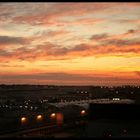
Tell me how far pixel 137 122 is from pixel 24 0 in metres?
22.4

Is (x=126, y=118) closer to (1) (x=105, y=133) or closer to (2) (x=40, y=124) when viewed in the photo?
(1) (x=105, y=133)

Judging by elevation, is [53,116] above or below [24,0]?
below

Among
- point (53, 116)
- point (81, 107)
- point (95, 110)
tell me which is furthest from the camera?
point (81, 107)

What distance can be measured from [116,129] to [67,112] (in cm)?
1610

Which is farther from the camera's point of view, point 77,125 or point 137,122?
point 77,125

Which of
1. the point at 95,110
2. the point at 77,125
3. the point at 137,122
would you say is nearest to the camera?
the point at 137,122

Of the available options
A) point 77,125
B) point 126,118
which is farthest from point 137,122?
point 77,125

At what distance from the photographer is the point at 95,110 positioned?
2634 centimetres

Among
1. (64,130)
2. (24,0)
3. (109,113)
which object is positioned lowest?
(64,130)

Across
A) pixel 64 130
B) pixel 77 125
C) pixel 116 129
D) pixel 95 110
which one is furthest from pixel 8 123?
pixel 116 129

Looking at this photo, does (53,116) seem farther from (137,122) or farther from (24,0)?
(24,0)

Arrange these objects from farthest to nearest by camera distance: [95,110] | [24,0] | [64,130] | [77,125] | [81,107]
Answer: [81,107], [77,125], [64,130], [95,110], [24,0]

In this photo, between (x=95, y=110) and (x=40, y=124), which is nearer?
(x=95, y=110)

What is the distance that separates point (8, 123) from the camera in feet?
103
